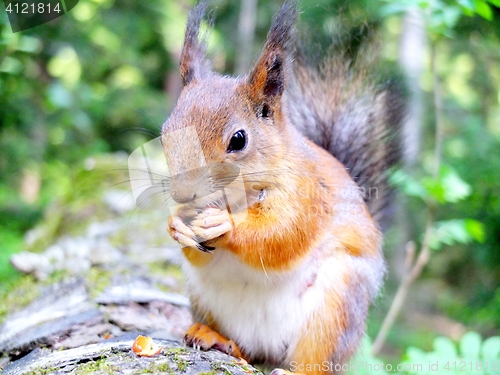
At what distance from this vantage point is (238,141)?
155cm

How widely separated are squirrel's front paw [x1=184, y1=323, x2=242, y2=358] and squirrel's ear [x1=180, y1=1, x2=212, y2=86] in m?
0.88

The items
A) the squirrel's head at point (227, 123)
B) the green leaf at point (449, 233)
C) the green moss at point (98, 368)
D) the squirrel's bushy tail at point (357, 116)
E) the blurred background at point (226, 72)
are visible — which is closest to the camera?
the green moss at point (98, 368)

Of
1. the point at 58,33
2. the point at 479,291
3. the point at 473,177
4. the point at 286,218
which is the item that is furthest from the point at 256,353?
the point at 58,33

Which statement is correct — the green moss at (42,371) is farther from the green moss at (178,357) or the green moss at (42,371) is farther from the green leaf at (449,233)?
the green leaf at (449,233)

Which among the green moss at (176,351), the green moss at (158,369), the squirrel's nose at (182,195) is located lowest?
the green moss at (176,351)

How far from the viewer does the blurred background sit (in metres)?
2.72

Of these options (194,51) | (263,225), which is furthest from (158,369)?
(194,51)

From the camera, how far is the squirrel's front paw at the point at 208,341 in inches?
62.6

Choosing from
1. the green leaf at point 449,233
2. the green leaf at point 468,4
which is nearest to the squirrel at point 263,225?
the green leaf at point 468,4

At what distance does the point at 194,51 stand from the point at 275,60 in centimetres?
37

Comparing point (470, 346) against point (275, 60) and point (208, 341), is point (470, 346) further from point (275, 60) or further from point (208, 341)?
point (275, 60)

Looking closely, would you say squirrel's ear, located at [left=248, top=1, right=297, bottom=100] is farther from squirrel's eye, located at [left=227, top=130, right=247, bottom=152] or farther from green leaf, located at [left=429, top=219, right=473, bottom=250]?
green leaf, located at [left=429, top=219, right=473, bottom=250]

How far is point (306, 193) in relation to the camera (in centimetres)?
168

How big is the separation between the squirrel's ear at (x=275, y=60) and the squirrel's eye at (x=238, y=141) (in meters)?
0.18
